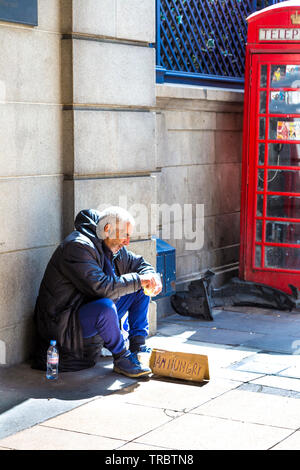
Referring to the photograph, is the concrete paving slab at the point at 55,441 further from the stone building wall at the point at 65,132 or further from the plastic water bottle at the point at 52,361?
the stone building wall at the point at 65,132

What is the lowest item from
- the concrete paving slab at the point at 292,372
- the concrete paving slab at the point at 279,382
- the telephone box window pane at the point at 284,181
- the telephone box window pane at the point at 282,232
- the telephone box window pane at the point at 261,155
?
the concrete paving slab at the point at 292,372

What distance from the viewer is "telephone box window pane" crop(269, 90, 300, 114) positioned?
773cm

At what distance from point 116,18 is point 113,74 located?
41 centimetres

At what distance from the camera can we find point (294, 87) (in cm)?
771

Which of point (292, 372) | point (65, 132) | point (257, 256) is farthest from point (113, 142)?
point (257, 256)

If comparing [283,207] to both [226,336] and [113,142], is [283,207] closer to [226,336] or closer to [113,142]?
[226,336]

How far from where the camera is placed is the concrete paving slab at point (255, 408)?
14.8ft

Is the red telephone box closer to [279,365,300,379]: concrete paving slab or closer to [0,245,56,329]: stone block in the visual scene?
[279,365,300,379]: concrete paving slab

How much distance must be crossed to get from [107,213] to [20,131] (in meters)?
0.80

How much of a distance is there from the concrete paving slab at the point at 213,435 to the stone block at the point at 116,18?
2.90 metres

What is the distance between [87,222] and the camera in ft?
18.2

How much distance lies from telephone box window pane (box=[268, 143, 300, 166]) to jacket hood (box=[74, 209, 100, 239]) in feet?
9.01

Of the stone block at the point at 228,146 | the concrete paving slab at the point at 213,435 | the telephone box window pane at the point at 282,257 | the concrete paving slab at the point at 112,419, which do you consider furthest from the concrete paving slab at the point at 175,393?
the stone block at the point at 228,146

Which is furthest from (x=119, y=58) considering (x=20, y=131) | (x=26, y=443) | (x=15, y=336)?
(x=26, y=443)
